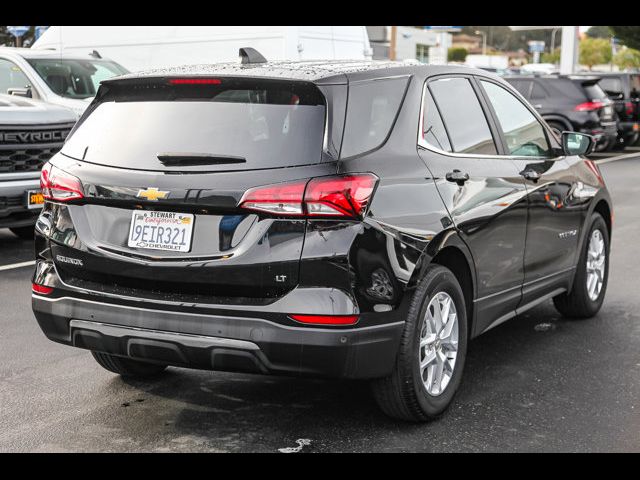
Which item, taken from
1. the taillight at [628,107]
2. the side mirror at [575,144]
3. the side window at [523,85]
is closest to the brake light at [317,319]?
the side mirror at [575,144]

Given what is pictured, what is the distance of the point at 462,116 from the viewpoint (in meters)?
5.19

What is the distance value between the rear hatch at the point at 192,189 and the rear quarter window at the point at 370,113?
145 mm

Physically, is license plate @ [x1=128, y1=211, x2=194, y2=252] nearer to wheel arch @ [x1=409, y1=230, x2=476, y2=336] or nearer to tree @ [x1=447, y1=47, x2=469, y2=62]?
wheel arch @ [x1=409, y1=230, x2=476, y2=336]

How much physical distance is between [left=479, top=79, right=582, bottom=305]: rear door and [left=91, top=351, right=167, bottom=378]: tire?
2065 millimetres

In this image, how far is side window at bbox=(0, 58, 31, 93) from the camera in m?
12.7

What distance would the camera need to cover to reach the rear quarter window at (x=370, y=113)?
427cm

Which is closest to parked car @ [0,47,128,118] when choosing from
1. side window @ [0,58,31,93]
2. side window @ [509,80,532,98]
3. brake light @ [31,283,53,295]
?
side window @ [0,58,31,93]

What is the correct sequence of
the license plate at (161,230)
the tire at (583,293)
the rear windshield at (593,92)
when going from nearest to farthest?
the license plate at (161,230) → the tire at (583,293) → the rear windshield at (593,92)

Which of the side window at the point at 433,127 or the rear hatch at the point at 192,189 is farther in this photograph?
the side window at the point at 433,127

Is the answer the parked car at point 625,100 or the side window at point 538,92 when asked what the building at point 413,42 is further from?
the side window at point 538,92

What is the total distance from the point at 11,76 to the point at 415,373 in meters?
9.72

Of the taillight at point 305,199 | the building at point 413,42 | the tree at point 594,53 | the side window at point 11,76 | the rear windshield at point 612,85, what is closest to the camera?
the taillight at point 305,199

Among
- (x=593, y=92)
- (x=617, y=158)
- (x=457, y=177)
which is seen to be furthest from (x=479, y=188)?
(x=617, y=158)
